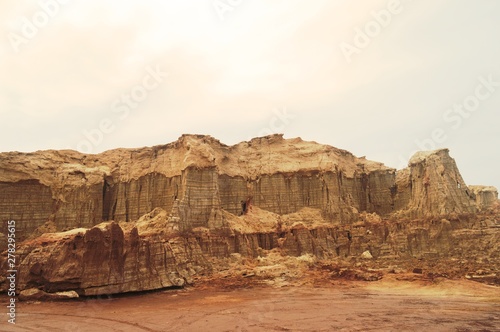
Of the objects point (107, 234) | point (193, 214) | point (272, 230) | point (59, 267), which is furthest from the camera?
point (272, 230)

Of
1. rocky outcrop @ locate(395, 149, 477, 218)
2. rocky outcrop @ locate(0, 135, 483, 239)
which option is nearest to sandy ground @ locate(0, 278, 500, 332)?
rocky outcrop @ locate(0, 135, 483, 239)

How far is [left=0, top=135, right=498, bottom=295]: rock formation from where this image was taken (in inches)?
992

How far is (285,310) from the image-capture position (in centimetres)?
1881

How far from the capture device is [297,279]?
27984 mm

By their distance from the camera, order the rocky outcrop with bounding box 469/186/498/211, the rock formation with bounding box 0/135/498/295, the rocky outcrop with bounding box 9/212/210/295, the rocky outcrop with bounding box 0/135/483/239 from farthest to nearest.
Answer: the rocky outcrop with bounding box 469/186/498/211 < the rocky outcrop with bounding box 0/135/483/239 < the rock formation with bounding box 0/135/498/295 < the rocky outcrop with bounding box 9/212/210/295

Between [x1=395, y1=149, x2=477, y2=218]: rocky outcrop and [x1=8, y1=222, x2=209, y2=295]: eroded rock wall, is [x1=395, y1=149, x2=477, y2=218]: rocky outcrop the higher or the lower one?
the higher one

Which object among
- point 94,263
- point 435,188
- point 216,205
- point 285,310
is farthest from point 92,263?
point 435,188

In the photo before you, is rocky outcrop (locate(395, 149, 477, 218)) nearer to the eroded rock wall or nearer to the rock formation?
the rock formation

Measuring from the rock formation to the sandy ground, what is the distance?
335 centimetres

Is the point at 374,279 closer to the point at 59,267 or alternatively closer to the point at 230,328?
the point at 230,328

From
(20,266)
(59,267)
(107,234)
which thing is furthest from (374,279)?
(20,266)

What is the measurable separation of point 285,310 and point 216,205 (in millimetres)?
16637

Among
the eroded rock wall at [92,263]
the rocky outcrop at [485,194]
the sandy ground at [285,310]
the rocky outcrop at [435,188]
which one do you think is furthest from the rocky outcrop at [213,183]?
the rocky outcrop at [485,194]

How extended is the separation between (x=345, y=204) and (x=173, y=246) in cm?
2100
